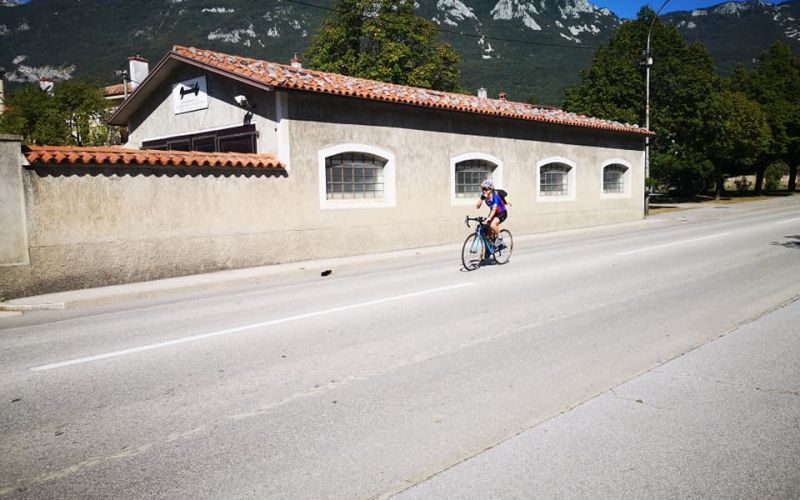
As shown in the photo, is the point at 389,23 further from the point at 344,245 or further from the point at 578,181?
the point at 344,245

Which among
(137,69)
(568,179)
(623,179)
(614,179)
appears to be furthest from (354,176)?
(137,69)

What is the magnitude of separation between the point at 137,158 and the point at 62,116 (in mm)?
21036

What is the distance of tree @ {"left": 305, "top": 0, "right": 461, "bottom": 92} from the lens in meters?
36.1

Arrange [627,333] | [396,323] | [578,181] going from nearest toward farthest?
[627,333], [396,323], [578,181]

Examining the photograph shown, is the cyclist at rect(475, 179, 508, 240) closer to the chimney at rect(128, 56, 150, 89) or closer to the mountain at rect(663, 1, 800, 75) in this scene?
the chimney at rect(128, 56, 150, 89)

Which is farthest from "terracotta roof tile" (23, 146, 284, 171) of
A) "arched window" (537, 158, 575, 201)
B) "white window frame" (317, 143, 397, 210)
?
"arched window" (537, 158, 575, 201)

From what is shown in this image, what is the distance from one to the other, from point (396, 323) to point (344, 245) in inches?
308

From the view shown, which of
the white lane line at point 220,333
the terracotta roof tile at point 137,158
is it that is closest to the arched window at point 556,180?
the terracotta roof tile at point 137,158

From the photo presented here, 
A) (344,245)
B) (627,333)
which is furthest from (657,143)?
(627,333)

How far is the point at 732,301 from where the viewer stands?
7.25 meters

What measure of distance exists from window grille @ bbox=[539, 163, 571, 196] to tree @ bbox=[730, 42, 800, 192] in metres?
27.1

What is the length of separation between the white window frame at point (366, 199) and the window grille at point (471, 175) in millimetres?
2939

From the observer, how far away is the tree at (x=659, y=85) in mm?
31084

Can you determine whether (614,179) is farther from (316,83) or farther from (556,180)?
(316,83)
